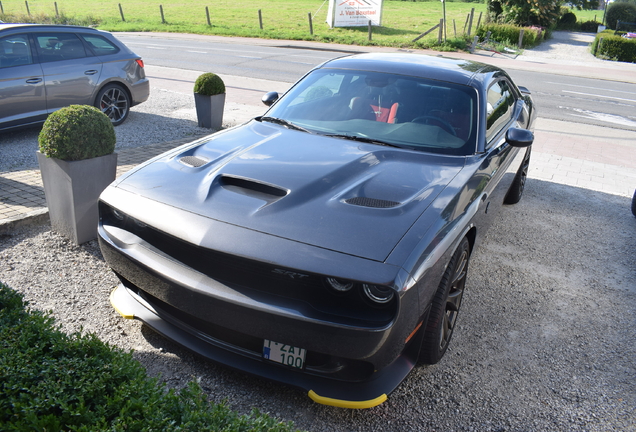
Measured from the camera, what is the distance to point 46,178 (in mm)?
4402

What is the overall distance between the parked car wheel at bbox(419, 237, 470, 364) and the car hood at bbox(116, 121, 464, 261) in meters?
0.42

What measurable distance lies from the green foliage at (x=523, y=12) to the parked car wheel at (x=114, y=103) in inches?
1154

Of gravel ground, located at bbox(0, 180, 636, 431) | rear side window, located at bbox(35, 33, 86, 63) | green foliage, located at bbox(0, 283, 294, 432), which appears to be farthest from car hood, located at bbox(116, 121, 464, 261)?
rear side window, located at bbox(35, 33, 86, 63)

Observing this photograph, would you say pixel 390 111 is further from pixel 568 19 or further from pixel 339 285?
pixel 568 19

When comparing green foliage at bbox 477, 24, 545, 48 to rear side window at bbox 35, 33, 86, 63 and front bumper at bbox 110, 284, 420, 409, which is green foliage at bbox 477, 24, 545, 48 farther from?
front bumper at bbox 110, 284, 420, 409

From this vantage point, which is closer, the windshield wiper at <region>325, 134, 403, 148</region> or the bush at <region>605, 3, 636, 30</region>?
the windshield wiper at <region>325, 134, 403, 148</region>

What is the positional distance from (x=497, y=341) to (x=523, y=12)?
110 ft

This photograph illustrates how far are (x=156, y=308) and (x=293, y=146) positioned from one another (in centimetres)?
136

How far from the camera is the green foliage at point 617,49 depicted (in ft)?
83.0

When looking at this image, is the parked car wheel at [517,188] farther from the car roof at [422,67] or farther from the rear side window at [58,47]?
the rear side window at [58,47]

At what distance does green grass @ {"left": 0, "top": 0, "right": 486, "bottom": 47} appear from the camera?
2780 centimetres

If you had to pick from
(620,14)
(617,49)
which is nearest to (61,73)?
(617,49)

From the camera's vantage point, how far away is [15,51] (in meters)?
7.18

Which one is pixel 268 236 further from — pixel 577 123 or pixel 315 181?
pixel 577 123
